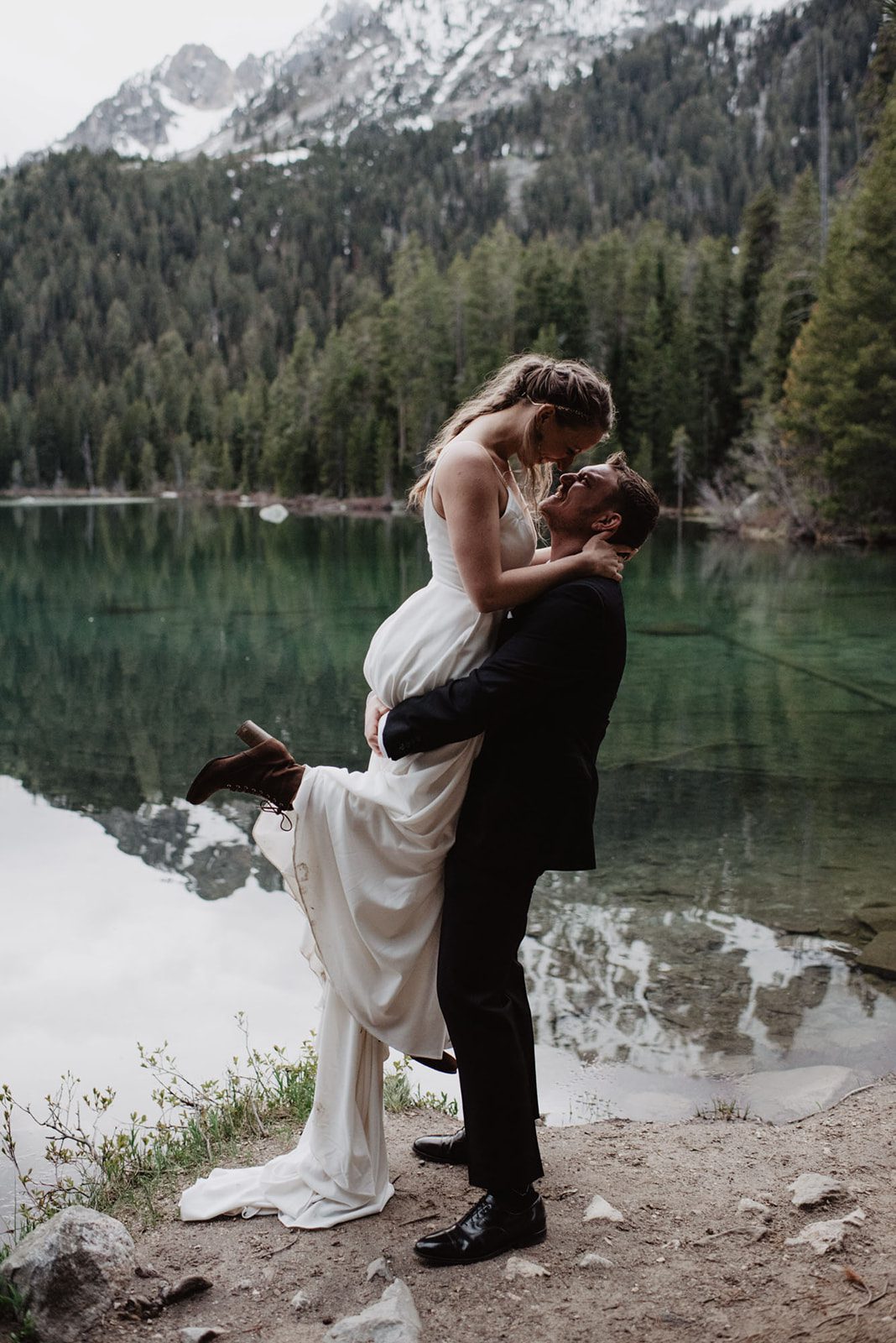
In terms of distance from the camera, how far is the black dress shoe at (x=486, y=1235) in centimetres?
335

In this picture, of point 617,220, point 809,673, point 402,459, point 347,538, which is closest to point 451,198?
point 617,220

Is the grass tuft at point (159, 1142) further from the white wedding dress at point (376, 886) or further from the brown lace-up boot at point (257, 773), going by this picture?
the brown lace-up boot at point (257, 773)

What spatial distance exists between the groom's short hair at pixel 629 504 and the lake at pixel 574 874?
77 centimetres

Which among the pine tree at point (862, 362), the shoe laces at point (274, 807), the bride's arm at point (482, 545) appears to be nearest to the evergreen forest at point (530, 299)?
the pine tree at point (862, 362)

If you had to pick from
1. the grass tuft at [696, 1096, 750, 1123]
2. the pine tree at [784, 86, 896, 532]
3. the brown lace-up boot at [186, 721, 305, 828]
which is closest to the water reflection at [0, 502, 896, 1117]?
the grass tuft at [696, 1096, 750, 1123]

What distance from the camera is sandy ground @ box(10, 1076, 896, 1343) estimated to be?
3023 millimetres

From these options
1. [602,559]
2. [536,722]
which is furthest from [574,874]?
[602,559]

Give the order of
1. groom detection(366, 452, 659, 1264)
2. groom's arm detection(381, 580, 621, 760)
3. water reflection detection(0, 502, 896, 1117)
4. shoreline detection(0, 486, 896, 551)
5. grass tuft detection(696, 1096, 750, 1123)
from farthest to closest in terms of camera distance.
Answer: shoreline detection(0, 486, 896, 551) → water reflection detection(0, 502, 896, 1117) → grass tuft detection(696, 1096, 750, 1123) → groom detection(366, 452, 659, 1264) → groom's arm detection(381, 580, 621, 760)

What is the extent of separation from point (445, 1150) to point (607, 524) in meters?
2.24

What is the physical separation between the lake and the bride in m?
0.45

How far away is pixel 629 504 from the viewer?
11.1 ft

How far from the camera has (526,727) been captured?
131 inches

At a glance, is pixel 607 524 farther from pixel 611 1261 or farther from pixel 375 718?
pixel 611 1261

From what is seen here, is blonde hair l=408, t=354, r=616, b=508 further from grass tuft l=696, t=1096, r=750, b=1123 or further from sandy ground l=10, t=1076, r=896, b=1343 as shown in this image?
grass tuft l=696, t=1096, r=750, b=1123
